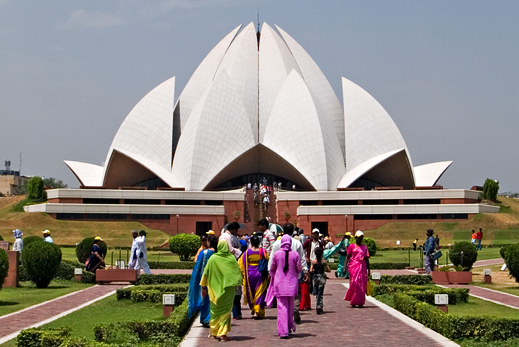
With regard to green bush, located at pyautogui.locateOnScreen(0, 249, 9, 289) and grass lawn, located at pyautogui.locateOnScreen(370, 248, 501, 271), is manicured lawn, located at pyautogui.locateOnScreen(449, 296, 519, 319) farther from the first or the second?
grass lawn, located at pyautogui.locateOnScreen(370, 248, 501, 271)

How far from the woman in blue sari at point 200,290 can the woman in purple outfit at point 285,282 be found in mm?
843

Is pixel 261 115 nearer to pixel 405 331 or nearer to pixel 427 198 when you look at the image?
pixel 427 198

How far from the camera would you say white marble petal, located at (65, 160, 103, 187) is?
46188 mm

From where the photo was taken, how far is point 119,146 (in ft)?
148

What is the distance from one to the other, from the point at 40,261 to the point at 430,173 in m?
35.6

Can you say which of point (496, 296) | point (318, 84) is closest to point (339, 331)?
point (496, 296)

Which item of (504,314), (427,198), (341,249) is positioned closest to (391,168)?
(427,198)

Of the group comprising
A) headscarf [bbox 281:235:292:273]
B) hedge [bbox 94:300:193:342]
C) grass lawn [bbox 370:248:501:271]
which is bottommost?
hedge [bbox 94:300:193:342]

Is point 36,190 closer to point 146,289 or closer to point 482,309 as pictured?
point 146,289

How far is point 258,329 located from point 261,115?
37540 mm

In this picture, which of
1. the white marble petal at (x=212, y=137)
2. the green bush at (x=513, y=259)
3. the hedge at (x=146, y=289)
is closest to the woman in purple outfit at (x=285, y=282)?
the hedge at (x=146, y=289)

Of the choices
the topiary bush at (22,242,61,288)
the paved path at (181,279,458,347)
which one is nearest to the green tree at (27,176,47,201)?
the topiary bush at (22,242,61,288)

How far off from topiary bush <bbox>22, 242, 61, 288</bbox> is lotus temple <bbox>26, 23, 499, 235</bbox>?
74.6ft

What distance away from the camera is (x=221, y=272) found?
8.20 m
